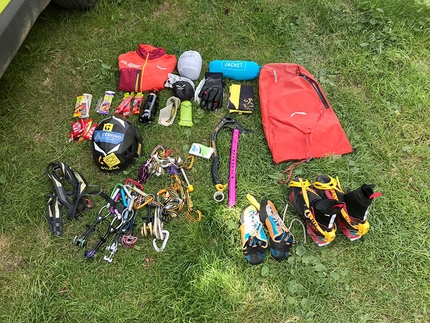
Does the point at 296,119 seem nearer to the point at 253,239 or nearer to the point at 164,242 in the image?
the point at 253,239

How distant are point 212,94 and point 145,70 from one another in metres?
0.79

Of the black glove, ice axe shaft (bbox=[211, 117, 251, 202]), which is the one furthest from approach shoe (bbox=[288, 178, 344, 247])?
the black glove

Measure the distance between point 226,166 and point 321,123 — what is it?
1043mm

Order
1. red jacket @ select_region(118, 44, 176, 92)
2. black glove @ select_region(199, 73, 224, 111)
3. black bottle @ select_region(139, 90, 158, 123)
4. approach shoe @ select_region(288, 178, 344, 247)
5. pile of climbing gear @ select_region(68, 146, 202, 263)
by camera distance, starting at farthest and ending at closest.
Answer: red jacket @ select_region(118, 44, 176, 92) < black glove @ select_region(199, 73, 224, 111) < black bottle @ select_region(139, 90, 158, 123) < pile of climbing gear @ select_region(68, 146, 202, 263) < approach shoe @ select_region(288, 178, 344, 247)

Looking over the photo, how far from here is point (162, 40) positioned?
4141 millimetres

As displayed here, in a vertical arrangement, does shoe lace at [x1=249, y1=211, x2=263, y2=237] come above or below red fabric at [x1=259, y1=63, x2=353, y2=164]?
below

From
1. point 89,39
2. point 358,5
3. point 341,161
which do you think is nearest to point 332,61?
point 358,5

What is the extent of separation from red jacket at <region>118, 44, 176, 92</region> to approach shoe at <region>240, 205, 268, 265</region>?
69.4 inches

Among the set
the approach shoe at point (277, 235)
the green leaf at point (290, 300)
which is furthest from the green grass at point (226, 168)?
the approach shoe at point (277, 235)

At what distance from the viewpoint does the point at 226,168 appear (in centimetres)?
344

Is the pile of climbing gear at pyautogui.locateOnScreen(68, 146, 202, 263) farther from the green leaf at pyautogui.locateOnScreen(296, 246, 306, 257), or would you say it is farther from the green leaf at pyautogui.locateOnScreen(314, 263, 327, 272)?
the green leaf at pyautogui.locateOnScreen(314, 263, 327, 272)

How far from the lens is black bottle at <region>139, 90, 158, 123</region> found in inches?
140

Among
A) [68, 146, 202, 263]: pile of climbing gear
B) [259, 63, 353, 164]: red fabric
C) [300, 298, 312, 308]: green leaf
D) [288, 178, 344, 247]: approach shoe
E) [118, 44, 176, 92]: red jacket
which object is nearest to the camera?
[300, 298, 312, 308]: green leaf

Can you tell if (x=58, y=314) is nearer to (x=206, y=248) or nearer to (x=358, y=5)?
(x=206, y=248)
